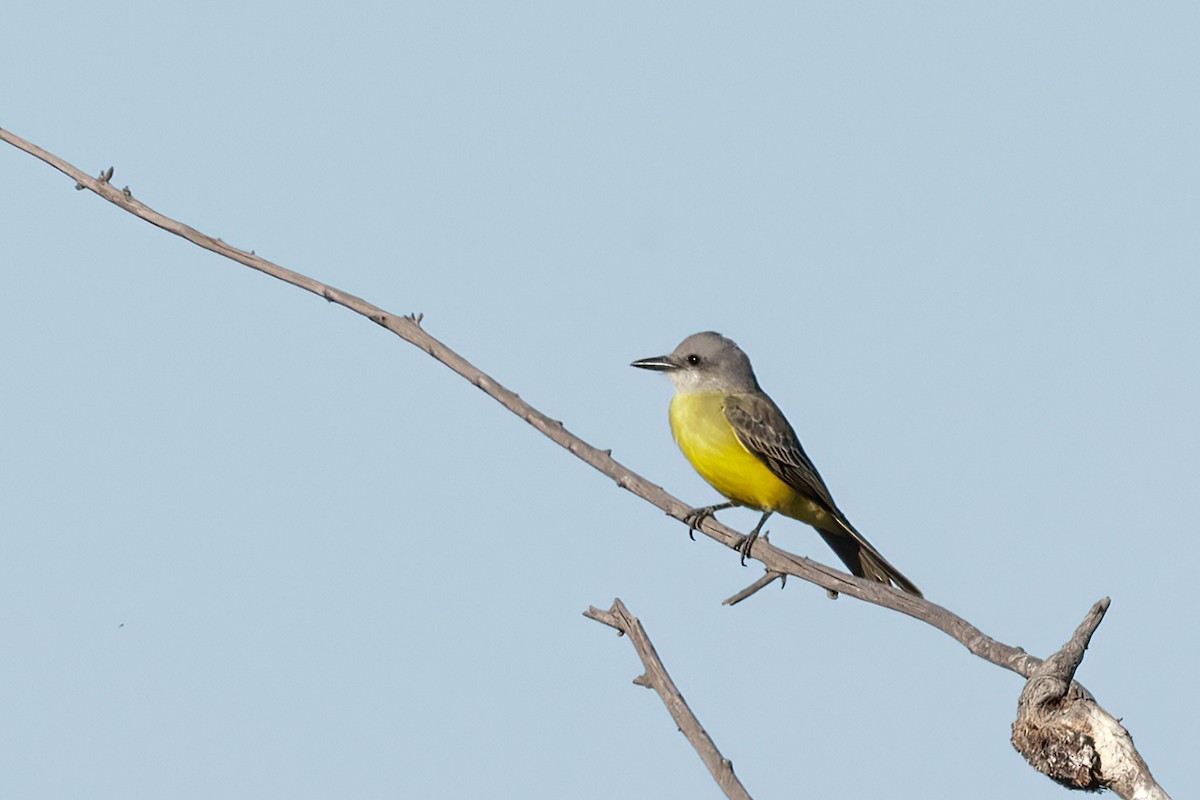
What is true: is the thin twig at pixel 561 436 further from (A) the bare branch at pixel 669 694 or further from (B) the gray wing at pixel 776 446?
(B) the gray wing at pixel 776 446

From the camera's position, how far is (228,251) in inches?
253

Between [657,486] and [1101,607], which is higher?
[657,486]

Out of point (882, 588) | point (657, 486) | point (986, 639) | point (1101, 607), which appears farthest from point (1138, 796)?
point (657, 486)

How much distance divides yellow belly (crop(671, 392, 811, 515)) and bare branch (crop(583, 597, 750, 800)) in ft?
18.2

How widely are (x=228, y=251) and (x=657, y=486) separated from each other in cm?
230

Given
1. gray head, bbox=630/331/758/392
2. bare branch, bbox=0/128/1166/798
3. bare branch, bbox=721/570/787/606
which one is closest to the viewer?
bare branch, bbox=0/128/1166/798

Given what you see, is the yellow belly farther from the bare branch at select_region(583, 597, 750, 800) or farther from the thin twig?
the bare branch at select_region(583, 597, 750, 800)

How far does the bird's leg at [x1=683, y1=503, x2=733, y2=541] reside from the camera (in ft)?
25.5

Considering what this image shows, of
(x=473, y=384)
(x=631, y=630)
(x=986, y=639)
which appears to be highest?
(x=473, y=384)

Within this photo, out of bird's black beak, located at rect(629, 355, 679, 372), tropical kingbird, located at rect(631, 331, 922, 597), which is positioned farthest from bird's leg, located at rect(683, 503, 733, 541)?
bird's black beak, located at rect(629, 355, 679, 372)

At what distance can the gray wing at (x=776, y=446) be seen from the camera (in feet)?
38.6

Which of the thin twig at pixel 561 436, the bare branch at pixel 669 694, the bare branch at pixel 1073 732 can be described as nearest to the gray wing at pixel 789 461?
the thin twig at pixel 561 436

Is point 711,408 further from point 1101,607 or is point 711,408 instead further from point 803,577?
point 1101,607

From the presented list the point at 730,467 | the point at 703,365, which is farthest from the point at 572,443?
the point at 703,365
